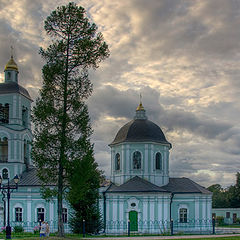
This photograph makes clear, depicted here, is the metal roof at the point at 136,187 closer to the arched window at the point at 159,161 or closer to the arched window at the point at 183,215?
the arched window at the point at 159,161

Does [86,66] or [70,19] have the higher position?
[70,19]

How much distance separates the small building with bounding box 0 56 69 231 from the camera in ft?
137

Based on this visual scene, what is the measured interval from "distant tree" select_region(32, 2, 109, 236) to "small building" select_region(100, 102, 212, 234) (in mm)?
11375

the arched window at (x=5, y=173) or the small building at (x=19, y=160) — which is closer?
the small building at (x=19, y=160)

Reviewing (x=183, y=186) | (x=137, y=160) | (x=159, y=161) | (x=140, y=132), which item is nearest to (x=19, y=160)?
(x=137, y=160)

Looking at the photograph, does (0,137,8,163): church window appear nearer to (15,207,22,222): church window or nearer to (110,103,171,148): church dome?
(15,207,22,222): church window

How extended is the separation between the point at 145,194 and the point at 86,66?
15057mm

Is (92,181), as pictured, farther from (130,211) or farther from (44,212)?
(44,212)

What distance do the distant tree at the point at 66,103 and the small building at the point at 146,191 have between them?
448 inches

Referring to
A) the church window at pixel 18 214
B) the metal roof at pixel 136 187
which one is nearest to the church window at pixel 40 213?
the church window at pixel 18 214

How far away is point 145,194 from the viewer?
39.5 meters

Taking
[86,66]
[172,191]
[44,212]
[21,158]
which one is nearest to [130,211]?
[172,191]

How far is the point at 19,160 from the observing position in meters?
43.8

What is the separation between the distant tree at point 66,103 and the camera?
2856 centimetres
